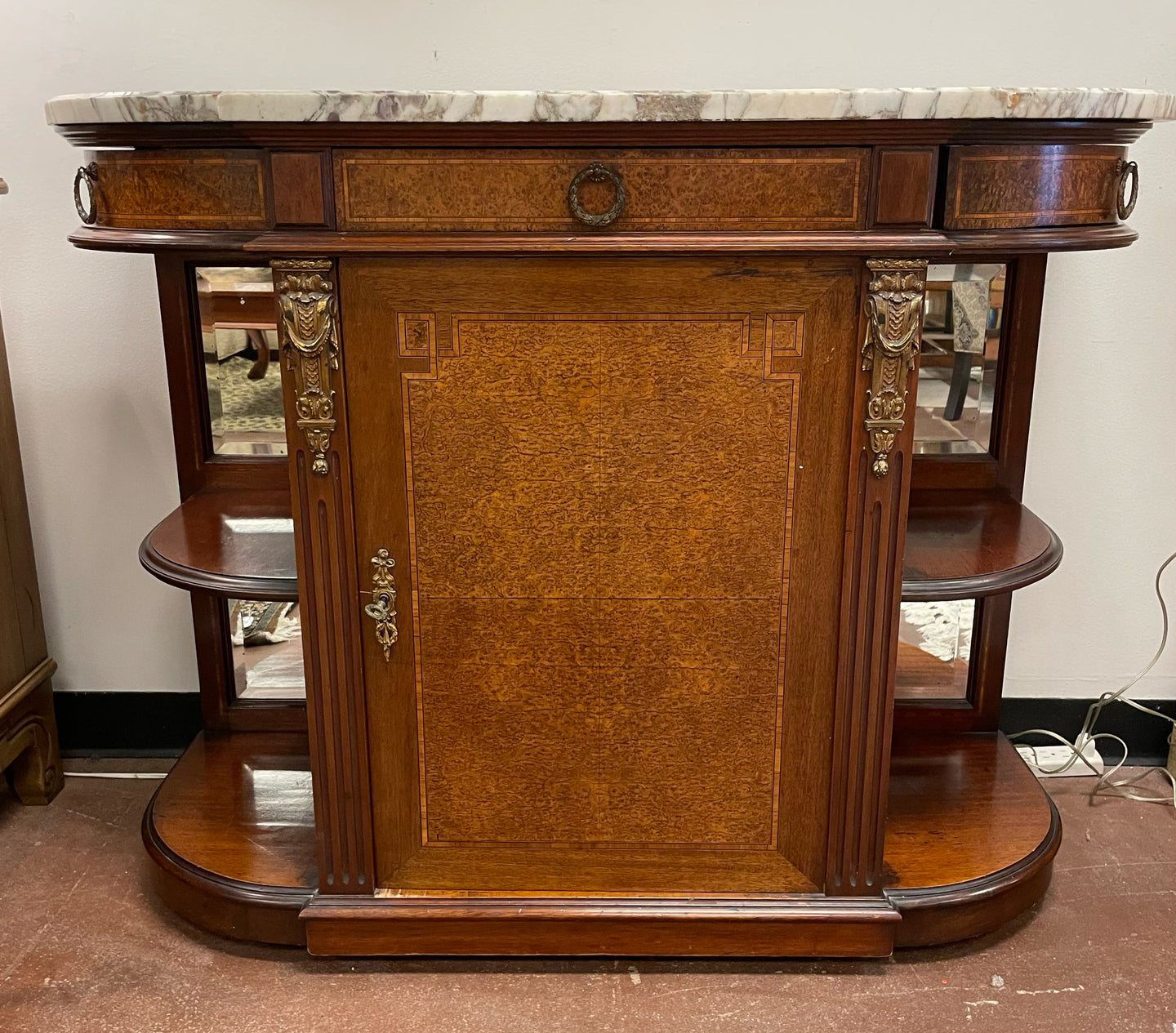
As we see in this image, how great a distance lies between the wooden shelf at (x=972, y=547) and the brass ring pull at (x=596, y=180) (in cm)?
73

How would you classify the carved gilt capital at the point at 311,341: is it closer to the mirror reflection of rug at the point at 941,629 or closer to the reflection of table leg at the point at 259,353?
the reflection of table leg at the point at 259,353

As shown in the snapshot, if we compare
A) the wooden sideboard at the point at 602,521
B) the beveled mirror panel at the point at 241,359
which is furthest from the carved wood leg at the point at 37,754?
the beveled mirror panel at the point at 241,359

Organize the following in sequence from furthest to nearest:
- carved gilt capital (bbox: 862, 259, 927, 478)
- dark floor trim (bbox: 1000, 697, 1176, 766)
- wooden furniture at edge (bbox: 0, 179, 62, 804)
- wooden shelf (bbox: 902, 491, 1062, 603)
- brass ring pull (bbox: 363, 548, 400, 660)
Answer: dark floor trim (bbox: 1000, 697, 1176, 766) → wooden furniture at edge (bbox: 0, 179, 62, 804) → wooden shelf (bbox: 902, 491, 1062, 603) → brass ring pull (bbox: 363, 548, 400, 660) → carved gilt capital (bbox: 862, 259, 927, 478)

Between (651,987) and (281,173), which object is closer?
(281,173)

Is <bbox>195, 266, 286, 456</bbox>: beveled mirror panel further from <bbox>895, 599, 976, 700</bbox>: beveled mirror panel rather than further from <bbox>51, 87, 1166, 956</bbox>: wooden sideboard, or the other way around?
<bbox>895, 599, 976, 700</bbox>: beveled mirror panel

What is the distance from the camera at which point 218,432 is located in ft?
7.79

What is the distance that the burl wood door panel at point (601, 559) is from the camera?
165 cm

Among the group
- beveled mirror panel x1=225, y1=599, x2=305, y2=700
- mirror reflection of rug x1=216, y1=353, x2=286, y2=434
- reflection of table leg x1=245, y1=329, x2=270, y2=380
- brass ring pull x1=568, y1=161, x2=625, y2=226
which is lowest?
beveled mirror panel x1=225, y1=599, x2=305, y2=700

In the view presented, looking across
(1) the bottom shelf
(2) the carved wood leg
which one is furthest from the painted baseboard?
(1) the bottom shelf

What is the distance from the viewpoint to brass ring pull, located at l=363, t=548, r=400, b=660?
175 cm

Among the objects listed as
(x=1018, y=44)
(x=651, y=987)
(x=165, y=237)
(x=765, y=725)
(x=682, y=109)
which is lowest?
(x=651, y=987)

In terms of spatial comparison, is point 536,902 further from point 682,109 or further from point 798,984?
point 682,109

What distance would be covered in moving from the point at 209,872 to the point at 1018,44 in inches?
81.2

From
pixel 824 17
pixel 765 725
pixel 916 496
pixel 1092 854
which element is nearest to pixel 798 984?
pixel 765 725
